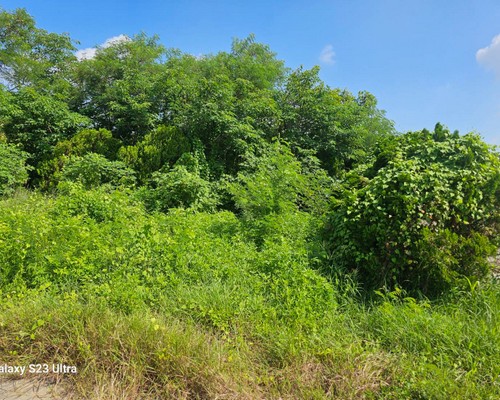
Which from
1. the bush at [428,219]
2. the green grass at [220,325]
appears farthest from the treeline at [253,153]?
the green grass at [220,325]

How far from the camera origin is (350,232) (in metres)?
3.27

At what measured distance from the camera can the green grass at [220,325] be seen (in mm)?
2051

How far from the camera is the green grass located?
205cm

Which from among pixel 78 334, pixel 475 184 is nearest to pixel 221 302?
pixel 78 334

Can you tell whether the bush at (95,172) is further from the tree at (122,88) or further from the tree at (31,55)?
the tree at (31,55)

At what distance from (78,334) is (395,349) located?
2353 mm

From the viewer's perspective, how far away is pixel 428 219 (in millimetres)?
3016

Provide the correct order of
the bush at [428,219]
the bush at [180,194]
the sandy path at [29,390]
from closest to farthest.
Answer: the sandy path at [29,390] < the bush at [428,219] < the bush at [180,194]

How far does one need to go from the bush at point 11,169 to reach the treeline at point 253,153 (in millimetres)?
31

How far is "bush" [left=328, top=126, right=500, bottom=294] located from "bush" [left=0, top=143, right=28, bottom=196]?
729 cm

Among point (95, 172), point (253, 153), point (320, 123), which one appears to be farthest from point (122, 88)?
point (320, 123)

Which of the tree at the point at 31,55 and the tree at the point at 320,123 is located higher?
the tree at the point at 31,55

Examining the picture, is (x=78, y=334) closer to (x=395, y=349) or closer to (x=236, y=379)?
(x=236, y=379)

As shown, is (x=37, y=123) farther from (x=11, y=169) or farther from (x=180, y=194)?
(x=180, y=194)
